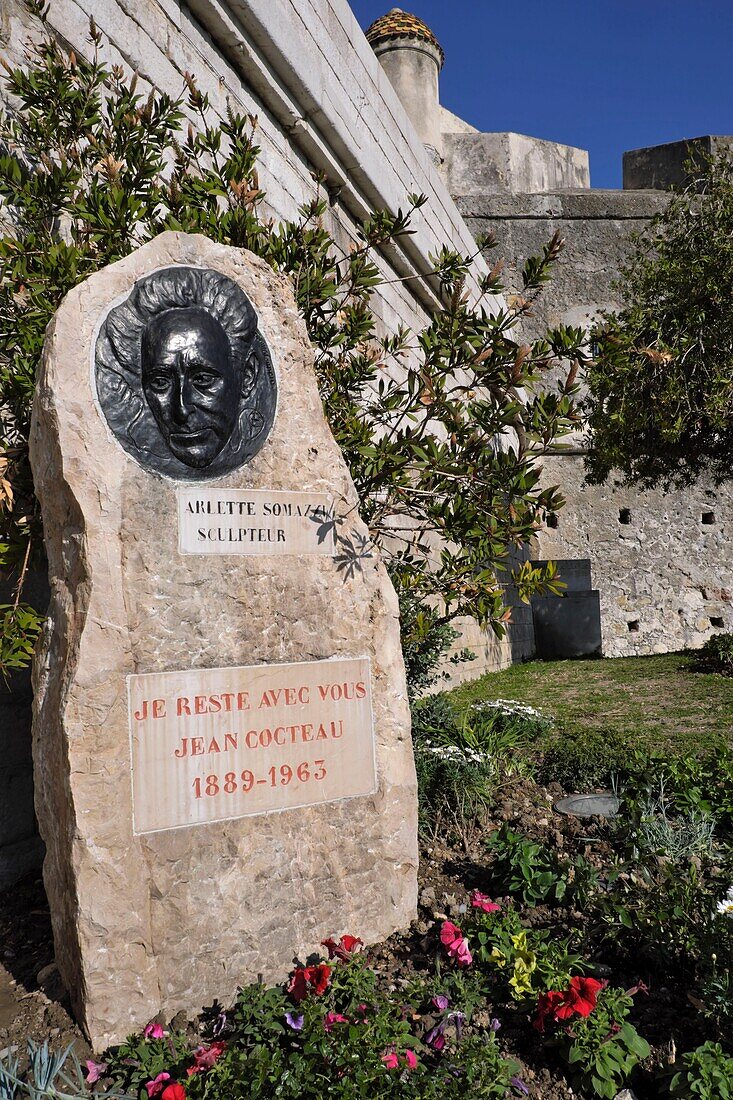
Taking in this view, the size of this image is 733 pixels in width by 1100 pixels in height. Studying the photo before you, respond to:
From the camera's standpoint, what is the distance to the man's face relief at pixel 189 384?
2.58 meters

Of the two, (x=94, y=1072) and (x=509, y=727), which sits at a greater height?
(x=509, y=727)

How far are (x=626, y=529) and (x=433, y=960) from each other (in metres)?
11.4

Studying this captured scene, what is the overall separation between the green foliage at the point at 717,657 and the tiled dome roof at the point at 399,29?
9546 millimetres

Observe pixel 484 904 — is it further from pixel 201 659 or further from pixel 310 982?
pixel 201 659

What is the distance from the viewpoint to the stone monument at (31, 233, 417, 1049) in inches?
91.0

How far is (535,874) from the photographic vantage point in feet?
9.32

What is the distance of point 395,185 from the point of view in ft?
22.1

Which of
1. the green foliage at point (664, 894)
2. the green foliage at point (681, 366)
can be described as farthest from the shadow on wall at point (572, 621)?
the green foliage at point (664, 894)

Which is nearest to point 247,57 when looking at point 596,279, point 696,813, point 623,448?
point 696,813

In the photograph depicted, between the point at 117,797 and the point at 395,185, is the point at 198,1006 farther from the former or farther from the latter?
the point at 395,185

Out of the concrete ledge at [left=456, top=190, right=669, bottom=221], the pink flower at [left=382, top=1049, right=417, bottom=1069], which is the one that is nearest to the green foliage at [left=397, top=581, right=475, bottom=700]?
the pink flower at [left=382, top=1049, right=417, bottom=1069]

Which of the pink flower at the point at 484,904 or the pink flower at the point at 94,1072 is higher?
the pink flower at the point at 484,904

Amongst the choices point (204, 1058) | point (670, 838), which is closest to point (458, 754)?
point (670, 838)

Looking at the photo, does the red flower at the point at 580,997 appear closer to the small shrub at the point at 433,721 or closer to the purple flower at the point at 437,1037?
the purple flower at the point at 437,1037
